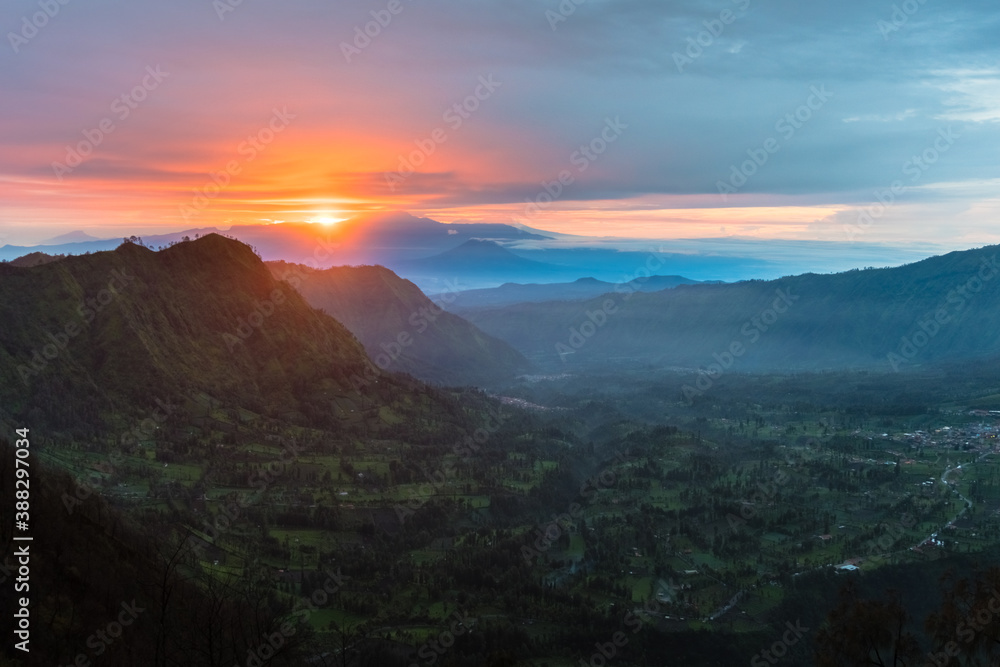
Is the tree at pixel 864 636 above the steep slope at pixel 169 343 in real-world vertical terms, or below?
below

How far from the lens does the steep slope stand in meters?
116

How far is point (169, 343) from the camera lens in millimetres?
138000

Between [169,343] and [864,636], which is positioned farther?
[169,343]

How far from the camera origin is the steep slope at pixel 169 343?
116481 millimetres

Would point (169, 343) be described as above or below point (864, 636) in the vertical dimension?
above

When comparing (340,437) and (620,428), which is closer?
(340,437)

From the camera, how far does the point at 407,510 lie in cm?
11100

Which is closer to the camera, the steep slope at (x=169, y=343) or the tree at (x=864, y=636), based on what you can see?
the tree at (x=864, y=636)

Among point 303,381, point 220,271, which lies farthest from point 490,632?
point 220,271

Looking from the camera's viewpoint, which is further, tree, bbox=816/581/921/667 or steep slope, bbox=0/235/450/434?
steep slope, bbox=0/235/450/434

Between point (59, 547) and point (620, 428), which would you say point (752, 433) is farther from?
point (59, 547)

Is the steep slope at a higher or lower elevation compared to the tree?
higher

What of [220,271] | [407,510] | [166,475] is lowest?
[407,510]

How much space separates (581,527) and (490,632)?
4165 cm
